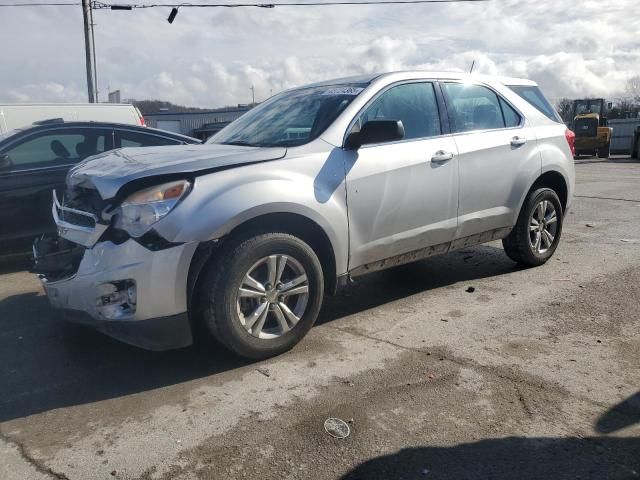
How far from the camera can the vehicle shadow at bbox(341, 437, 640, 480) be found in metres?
2.53

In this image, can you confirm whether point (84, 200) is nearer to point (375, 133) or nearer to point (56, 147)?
point (375, 133)

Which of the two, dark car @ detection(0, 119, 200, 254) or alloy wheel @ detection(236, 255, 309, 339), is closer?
alloy wheel @ detection(236, 255, 309, 339)

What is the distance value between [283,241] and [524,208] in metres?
2.83

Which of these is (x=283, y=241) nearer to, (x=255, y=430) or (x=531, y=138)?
(x=255, y=430)

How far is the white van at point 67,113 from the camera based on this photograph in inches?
382

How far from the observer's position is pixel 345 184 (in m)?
4.00

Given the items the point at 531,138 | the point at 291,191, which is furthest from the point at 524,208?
the point at 291,191

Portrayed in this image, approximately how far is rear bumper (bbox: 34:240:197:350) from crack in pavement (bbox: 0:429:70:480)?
0.76 meters

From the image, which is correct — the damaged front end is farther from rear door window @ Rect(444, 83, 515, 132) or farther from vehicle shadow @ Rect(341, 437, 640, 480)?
rear door window @ Rect(444, 83, 515, 132)

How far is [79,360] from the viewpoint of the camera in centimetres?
387

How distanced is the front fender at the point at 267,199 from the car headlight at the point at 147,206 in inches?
2.0

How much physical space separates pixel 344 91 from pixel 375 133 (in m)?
0.67

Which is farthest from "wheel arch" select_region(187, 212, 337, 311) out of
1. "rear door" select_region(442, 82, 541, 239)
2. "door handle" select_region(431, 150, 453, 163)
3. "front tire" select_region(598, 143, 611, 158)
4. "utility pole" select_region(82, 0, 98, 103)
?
"front tire" select_region(598, 143, 611, 158)

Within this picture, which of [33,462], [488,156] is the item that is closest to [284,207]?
[33,462]
